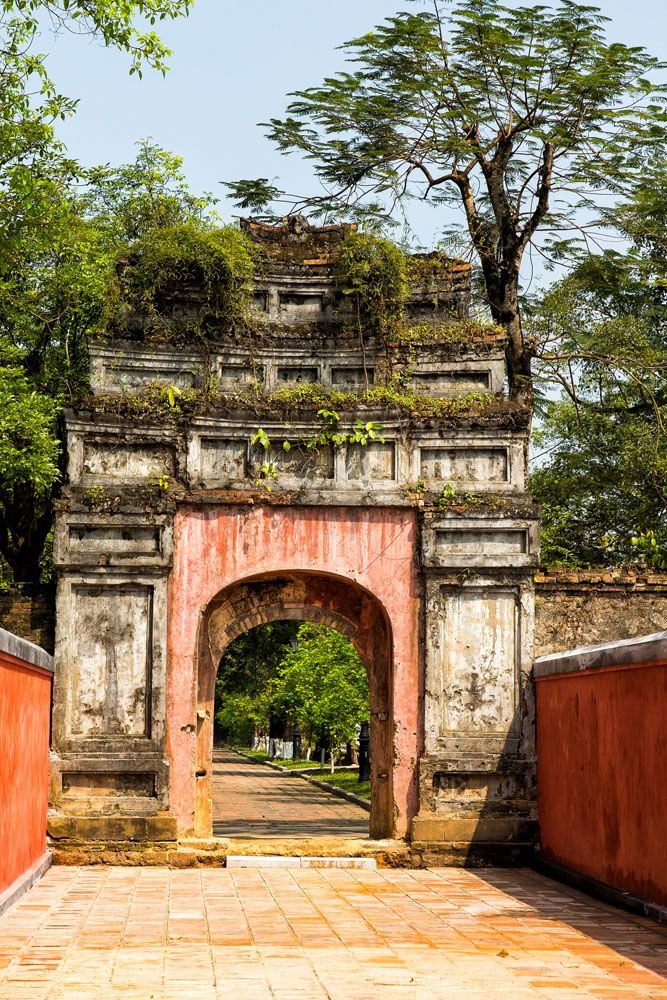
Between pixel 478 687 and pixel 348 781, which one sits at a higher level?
pixel 478 687

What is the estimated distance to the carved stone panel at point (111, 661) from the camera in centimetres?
1227

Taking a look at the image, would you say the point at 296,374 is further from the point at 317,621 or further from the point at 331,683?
the point at 331,683

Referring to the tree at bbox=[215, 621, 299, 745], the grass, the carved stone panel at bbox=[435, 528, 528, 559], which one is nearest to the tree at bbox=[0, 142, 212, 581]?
the carved stone panel at bbox=[435, 528, 528, 559]

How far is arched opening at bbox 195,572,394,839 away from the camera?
12914mm

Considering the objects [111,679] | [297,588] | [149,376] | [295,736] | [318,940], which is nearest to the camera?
[318,940]

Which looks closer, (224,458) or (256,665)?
(224,458)

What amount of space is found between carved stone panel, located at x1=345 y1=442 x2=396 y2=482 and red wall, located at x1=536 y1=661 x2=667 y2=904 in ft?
8.14

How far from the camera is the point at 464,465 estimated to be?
42.6 ft

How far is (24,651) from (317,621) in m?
3.89

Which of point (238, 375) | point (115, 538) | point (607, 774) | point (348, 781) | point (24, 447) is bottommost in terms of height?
point (348, 781)

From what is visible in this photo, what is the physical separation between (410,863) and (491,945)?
13.7ft

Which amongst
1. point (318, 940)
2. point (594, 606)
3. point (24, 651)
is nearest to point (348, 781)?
point (594, 606)

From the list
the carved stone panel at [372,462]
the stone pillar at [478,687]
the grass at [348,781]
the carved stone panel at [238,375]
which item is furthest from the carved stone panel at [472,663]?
the grass at [348,781]

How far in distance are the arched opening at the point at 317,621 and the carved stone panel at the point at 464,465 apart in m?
1.41
